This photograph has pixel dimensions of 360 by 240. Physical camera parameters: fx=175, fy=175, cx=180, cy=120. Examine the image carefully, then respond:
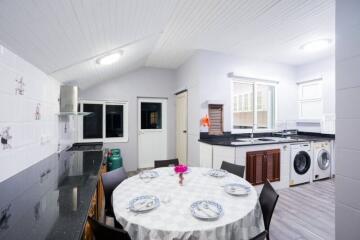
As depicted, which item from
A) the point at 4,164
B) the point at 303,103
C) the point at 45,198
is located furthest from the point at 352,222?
the point at 303,103

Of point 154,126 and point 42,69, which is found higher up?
point 42,69

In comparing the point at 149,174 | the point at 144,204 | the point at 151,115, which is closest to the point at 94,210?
the point at 149,174

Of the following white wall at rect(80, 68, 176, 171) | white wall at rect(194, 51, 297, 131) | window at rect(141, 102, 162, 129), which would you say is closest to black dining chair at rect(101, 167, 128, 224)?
white wall at rect(194, 51, 297, 131)

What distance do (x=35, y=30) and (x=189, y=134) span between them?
310 cm

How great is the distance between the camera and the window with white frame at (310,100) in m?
4.07

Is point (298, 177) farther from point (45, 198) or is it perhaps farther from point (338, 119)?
point (45, 198)

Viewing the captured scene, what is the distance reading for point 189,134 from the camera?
154 inches

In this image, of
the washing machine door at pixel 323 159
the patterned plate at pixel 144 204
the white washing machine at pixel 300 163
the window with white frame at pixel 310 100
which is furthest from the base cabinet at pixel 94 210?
the window with white frame at pixel 310 100

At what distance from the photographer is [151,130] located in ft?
15.0

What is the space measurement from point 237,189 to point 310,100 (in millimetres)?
4008

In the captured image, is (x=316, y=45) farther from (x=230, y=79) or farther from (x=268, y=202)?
(x=268, y=202)

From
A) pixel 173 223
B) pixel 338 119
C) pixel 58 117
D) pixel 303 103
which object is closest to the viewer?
pixel 173 223

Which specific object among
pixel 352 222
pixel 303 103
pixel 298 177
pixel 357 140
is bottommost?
pixel 298 177

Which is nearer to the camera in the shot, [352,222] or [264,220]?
[352,222]
